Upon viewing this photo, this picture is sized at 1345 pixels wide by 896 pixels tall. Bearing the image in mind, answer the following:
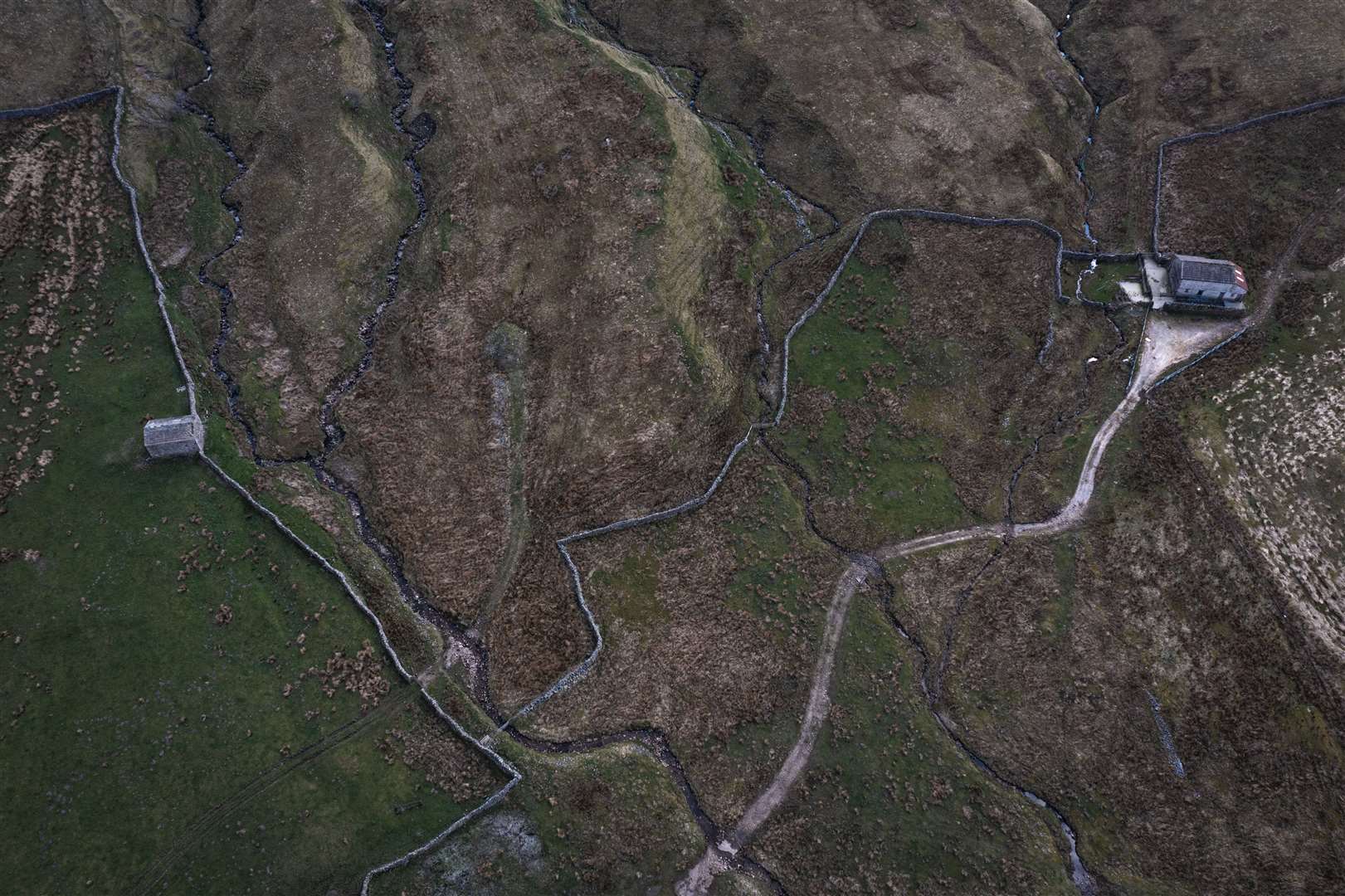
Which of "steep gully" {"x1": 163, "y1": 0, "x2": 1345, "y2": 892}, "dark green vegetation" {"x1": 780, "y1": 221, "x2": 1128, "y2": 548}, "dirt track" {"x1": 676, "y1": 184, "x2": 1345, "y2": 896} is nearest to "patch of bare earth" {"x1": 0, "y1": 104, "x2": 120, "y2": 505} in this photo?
"steep gully" {"x1": 163, "y1": 0, "x2": 1345, "y2": 892}

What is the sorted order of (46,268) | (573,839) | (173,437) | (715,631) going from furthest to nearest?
1. (46,268)
2. (715,631)
3. (173,437)
4. (573,839)

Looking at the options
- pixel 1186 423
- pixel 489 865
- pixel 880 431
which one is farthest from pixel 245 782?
pixel 1186 423

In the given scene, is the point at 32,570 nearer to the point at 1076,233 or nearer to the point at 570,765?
the point at 570,765

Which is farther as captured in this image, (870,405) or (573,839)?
(870,405)

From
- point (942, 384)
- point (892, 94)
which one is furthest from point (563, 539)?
point (892, 94)

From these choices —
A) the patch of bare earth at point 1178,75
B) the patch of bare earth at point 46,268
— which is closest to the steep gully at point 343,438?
the patch of bare earth at point 46,268

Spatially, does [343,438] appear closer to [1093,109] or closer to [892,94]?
[892,94]

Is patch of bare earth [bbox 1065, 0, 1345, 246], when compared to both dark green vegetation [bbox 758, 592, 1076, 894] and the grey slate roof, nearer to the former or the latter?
the grey slate roof
